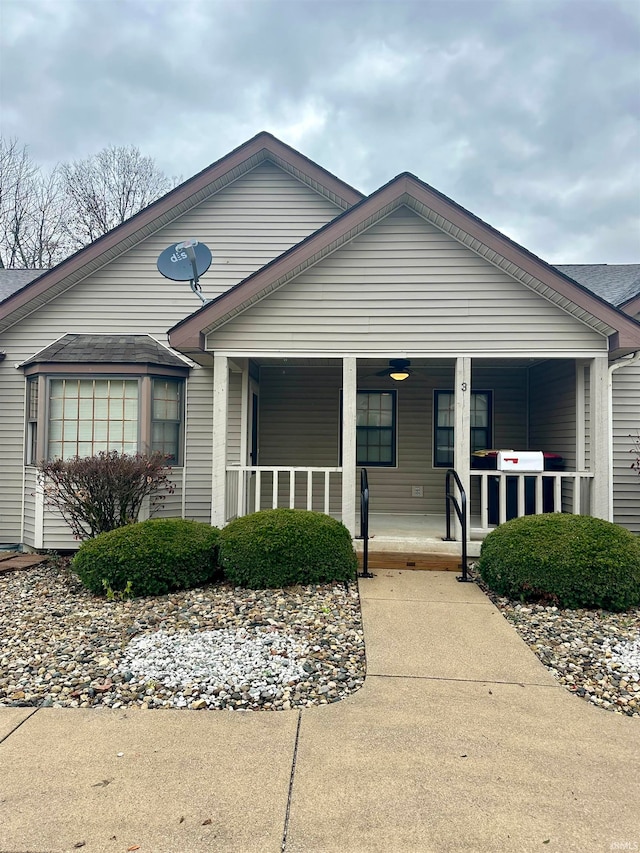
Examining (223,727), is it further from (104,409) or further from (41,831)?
(104,409)

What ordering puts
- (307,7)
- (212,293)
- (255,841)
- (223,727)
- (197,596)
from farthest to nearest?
1. (307,7)
2. (212,293)
3. (197,596)
4. (223,727)
5. (255,841)

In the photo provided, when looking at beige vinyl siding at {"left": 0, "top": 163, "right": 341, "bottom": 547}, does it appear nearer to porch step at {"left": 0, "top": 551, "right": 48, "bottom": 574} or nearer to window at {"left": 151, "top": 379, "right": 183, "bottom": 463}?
window at {"left": 151, "top": 379, "right": 183, "bottom": 463}

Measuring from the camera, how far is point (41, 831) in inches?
84.2

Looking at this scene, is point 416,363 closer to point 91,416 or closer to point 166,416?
point 166,416

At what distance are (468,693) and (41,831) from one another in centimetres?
245

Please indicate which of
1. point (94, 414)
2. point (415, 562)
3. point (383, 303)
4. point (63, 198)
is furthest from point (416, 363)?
point (63, 198)

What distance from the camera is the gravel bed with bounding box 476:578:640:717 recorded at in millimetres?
3342

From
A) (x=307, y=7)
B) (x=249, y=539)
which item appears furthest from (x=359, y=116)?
(x=249, y=539)

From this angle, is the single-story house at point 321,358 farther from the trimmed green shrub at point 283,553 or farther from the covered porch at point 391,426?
the trimmed green shrub at point 283,553

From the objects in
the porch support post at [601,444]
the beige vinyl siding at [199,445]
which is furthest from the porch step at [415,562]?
the beige vinyl siding at [199,445]

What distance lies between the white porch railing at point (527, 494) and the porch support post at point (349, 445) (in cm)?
144

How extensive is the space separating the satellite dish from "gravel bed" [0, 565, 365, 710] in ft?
15.1

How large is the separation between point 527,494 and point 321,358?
373cm

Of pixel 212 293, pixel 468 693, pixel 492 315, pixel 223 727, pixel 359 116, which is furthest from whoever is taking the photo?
pixel 359 116
